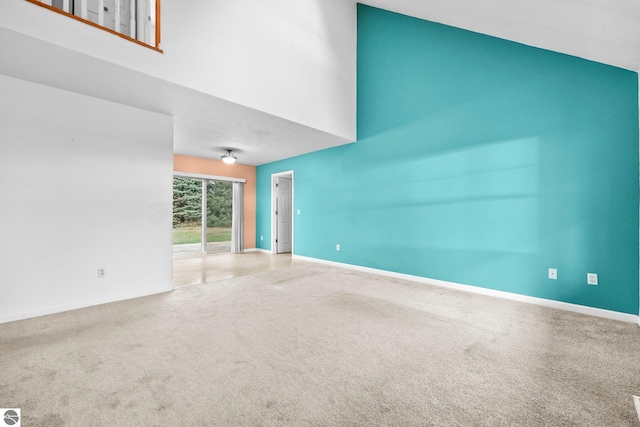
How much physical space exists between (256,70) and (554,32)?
3216mm

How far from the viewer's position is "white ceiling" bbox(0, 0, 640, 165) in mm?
2207

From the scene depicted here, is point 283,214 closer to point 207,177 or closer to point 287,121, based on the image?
point 207,177

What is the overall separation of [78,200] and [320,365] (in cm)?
328

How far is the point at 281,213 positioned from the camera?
24.9ft

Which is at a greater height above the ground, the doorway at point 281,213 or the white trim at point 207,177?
the white trim at point 207,177

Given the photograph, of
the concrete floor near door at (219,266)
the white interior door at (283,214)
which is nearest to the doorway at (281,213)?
the white interior door at (283,214)

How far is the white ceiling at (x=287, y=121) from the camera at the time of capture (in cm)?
221

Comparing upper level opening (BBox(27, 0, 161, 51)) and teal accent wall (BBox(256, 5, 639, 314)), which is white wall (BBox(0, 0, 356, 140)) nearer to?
upper level opening (BBox(27, 0, 161, 51))

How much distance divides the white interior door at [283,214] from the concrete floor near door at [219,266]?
20.9 inches

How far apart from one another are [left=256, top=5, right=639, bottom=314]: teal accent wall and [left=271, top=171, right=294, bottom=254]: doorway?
2.30 metres

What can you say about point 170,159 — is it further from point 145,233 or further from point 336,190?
point 336,190

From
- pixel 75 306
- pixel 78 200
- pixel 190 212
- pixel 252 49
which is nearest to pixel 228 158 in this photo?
pixel 252 49

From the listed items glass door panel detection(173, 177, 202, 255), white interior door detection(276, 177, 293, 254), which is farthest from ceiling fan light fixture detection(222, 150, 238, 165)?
glass door panel detection(173, 177, 202, 255)

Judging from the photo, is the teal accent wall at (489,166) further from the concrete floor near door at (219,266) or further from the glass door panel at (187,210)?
the glass door panel at (187,210)
